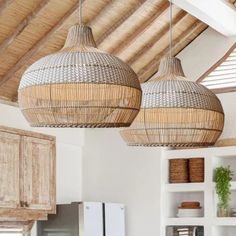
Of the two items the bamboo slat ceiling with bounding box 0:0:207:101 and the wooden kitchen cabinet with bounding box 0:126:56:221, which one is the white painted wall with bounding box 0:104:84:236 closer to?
the wooden kitchen cabinet with bounding box 0:126:56:221

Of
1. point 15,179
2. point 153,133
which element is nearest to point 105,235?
point 15,179

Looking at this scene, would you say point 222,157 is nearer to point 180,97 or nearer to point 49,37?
point 49,37

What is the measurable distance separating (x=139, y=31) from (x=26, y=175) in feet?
6.26

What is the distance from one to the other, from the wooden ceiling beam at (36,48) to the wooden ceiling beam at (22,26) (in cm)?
32

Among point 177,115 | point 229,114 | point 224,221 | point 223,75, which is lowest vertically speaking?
point 224,221

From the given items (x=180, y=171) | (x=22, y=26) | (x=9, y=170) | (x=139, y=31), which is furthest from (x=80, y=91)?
(x=180, y=171)

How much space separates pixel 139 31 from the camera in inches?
275

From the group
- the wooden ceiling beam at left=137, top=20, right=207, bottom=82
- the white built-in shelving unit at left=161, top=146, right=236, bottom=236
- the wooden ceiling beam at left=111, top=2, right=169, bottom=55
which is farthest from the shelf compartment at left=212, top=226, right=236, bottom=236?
the wooden ceiling beam at left=111, top=2, right=169, bottom=55

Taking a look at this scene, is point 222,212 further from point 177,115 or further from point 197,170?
point 177,115

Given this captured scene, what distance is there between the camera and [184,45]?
7.63 meters

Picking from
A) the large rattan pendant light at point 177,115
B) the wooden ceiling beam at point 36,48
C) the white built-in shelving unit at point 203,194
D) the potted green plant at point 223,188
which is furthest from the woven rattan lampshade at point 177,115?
the white built-in shelving unit at point 203,194

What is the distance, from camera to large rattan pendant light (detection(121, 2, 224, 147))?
3672mm

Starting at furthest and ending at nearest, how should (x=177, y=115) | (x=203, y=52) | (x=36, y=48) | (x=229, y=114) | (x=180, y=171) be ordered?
(x=203, y=52), (x=180, y=171), (x=229, y=114), (x=36, y=48), (x=177, y=115)

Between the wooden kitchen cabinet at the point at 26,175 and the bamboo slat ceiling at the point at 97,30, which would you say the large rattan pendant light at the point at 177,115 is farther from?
the wooden kitchen cabinet at the point at 26,175
